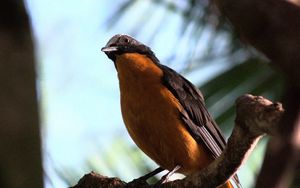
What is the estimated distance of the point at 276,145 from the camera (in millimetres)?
588

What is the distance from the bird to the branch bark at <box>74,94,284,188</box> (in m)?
0.65

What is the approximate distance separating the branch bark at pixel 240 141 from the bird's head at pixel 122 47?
142 centimetres

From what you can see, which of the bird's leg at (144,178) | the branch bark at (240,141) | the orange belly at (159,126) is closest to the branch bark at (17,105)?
the branch bark at (240,141)

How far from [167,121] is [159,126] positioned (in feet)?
0.26

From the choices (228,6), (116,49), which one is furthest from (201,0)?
(116,49)

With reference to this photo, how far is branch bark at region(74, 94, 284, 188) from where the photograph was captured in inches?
62.8

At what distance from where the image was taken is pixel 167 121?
3598mm

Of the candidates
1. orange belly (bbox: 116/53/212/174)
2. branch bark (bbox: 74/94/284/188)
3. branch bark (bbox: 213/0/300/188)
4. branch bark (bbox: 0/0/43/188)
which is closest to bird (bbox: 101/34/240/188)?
orange belly (bbox: 116/53/212/174)

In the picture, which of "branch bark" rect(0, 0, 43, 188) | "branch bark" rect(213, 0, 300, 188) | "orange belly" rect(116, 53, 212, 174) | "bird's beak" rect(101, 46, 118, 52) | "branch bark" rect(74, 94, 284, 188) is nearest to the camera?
"branch bark" rect(213, 0, 300, 188)

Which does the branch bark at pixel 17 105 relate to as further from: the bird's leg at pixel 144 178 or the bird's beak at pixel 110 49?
the bird's beak at pixel 110 49

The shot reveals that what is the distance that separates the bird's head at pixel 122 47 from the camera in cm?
411

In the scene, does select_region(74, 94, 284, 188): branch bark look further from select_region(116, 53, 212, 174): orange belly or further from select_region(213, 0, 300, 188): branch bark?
select_region(116, 53, 212, 174): orange belly

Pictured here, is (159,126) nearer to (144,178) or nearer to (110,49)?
(144,178)

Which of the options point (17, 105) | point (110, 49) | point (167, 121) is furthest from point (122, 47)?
point (17, 105)
